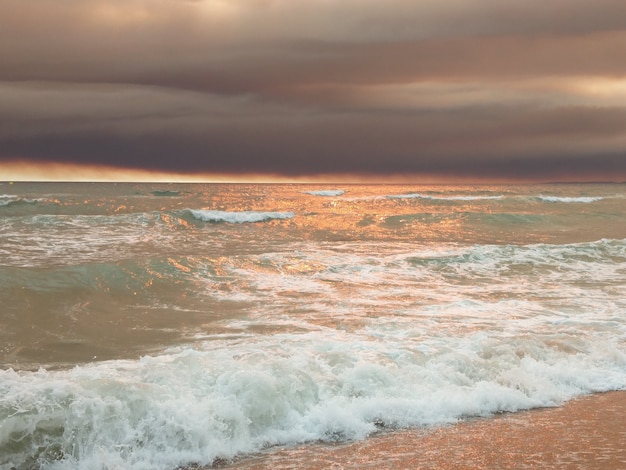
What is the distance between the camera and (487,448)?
5488 millimetres

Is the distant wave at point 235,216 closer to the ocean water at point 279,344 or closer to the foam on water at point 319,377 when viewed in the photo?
the ocean water at point 279,344

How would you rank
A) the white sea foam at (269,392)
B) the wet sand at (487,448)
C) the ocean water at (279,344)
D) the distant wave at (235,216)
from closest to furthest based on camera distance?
1. the wet sand at (487,448)
2. the white sea foam at (269,392)
3. the ocean water at (279,344)
4. the distant wave at (235,216)

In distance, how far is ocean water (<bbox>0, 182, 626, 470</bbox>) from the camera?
221 inches

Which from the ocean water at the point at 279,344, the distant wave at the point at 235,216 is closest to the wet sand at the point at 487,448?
the ocean water at the point at 279,344

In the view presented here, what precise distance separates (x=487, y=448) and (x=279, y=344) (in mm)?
3479

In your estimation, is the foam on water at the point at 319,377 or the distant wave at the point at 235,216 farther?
the distant wave at the point at 235,216

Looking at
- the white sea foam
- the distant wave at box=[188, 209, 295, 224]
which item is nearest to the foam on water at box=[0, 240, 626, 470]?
the white sea foam

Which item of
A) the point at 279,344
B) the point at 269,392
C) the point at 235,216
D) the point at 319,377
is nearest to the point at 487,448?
the point at 319,377

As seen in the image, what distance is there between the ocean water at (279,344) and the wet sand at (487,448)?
0.85ft

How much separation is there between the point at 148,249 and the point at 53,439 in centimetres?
1520

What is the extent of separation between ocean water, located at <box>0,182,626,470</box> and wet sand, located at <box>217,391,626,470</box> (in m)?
0.26

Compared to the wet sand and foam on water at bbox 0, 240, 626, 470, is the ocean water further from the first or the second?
the wet sand

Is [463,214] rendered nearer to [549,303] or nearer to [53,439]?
[549,303]

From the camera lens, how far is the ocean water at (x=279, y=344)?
5621 millimetres
